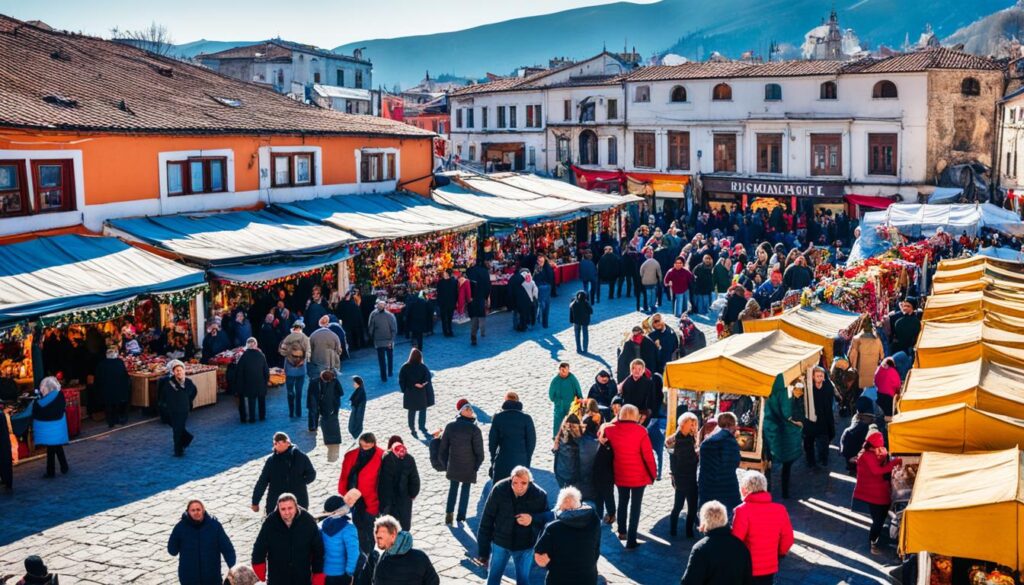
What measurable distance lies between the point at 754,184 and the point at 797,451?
103 feet

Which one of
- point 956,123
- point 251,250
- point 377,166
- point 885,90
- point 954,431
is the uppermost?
point 885,90

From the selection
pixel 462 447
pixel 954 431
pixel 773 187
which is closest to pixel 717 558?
pixel 954 431

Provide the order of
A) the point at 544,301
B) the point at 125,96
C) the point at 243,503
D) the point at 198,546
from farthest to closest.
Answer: the point at 544,301 < the point at 125,96 < the point at 243,503 < the point at 198,546

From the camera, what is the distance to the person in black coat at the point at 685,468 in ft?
36.9

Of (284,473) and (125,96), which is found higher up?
(125,96)

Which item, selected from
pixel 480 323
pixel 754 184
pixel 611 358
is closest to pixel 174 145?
pixel 480 323

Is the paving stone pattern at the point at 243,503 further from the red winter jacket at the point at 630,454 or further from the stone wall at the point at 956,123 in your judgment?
the stone wall at the point at 956,123

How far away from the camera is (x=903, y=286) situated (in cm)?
2211

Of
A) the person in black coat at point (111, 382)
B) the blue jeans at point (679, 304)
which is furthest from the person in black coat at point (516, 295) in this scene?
the person in black coat at point (111, 382)

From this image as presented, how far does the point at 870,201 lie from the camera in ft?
133

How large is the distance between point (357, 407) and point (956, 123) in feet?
105

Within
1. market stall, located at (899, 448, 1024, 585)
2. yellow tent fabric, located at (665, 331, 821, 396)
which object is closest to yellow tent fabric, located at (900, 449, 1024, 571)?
market stall, located at (899, 448, 1024, 585)

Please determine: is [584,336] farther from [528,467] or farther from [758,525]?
[758,525]

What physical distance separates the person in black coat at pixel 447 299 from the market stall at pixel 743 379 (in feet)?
32.4
